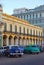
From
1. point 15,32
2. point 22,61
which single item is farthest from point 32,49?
point 15,32

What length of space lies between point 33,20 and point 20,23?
48.1 m

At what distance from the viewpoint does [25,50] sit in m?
35.3

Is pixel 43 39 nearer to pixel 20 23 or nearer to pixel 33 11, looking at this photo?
pixel 20 23

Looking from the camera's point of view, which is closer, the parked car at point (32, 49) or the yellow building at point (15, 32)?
the parked car at point (32, 49)

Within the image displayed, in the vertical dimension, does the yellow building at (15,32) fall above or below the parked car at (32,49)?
above

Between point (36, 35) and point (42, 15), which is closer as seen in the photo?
point (36, 35)

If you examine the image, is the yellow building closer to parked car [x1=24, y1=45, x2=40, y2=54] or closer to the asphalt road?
parked car [x1=24, y1=45, x2=40, y2=54]

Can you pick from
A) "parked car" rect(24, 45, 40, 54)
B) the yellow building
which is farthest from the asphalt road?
the yellow building

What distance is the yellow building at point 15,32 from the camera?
151ft

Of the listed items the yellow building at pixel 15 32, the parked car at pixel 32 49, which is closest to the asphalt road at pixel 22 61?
the parked car at pixel 32 49

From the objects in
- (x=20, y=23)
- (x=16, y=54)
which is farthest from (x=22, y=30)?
(x=16, y=54)

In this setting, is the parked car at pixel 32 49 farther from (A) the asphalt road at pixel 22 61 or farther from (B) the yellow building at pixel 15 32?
(A) the asphalt road at pixel 22 61

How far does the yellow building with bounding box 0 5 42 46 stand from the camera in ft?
151

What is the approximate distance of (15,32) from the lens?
52.3m
